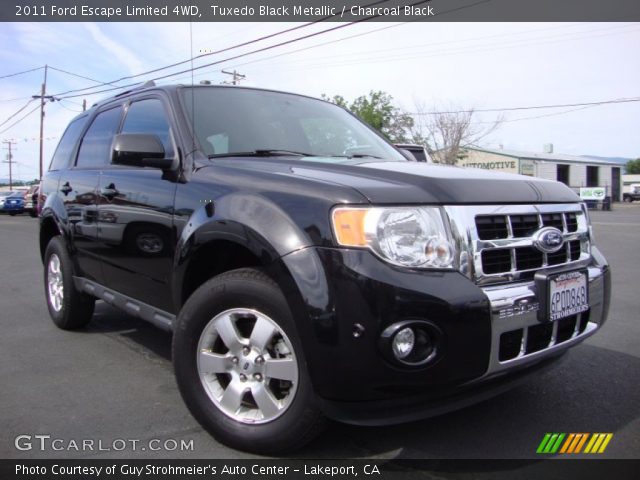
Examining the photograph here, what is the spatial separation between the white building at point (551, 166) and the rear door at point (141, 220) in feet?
133

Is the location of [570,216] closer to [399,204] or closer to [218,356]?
[399,204]

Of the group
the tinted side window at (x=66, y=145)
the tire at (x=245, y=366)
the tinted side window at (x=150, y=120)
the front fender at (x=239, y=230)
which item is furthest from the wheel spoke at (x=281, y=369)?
the tinted side window at (x=66, y=145)

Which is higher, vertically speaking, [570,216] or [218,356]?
[570,216]

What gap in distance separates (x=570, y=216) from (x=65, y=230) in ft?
12.2

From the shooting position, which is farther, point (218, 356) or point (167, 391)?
point (167, 391)

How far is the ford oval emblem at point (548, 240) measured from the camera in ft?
8.08

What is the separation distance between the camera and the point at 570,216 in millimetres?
2795

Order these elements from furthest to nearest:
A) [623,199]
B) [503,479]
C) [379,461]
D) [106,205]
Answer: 1. [623,199]
2. [106,205]
3. [379,461]
4. [503,479]

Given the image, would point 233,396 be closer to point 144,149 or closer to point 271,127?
point 144,149

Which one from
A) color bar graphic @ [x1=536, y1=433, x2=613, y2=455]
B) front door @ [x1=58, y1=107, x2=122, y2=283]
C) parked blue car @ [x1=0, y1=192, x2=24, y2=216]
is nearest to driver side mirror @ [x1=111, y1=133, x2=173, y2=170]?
front door @ [x1=58, y1=107, x2=122, y2=283]

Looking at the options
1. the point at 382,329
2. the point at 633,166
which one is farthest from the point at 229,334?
the point at 633,166

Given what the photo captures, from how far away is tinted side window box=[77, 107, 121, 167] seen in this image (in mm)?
4078

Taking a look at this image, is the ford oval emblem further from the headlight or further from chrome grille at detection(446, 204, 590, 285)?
the headlight

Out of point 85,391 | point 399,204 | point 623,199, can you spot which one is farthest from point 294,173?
point 623,199
